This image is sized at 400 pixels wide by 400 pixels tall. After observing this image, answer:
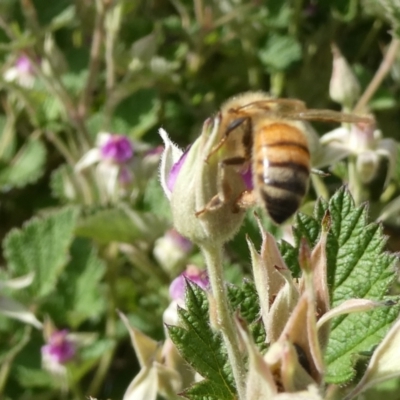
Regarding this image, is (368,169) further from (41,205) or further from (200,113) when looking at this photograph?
(41,205)

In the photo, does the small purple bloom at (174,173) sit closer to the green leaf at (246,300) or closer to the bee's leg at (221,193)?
the bee's leg at (221,193)

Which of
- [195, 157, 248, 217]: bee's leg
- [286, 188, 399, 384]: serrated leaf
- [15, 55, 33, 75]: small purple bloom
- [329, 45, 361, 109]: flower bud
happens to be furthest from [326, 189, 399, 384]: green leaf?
[15, 55, 33, 75]: small purple bloom

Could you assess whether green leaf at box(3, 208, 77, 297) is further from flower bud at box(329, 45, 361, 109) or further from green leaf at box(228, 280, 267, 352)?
green leaf at box(228, 280, 267, 352)

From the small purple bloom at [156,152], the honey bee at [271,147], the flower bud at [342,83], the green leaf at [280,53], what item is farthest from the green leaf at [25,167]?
the honey bee at [271,147]

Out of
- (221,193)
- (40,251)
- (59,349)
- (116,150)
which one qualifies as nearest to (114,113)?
(116,150)

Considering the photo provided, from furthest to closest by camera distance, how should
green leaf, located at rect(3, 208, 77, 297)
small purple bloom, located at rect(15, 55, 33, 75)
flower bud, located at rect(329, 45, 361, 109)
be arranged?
small purple bloom, located at rect(15, 55, 33, 75) → green leaf, located at rect(3, 208, 77, 297) → flower bud, located at rect(329, 45, 361, 109)
